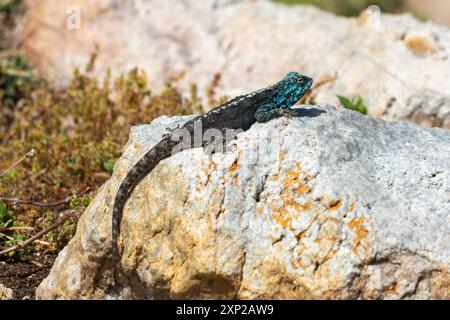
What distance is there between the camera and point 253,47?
11.9 m

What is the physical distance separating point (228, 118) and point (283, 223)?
149 centimetres

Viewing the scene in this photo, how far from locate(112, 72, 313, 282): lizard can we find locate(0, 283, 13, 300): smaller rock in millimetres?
1383

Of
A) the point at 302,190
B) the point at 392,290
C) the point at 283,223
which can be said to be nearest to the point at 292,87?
the point at 302,190

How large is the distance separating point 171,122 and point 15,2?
832 cm

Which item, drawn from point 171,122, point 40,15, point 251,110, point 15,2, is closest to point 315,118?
point 251,110

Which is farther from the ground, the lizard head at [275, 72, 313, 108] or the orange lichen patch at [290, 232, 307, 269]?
the lizard head at [275, 72, 313, 108]

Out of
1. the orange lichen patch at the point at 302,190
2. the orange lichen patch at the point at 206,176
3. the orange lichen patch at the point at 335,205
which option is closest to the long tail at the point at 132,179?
the orange lichen patch at the point at 206,176

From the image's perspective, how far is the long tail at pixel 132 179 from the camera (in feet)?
19.2

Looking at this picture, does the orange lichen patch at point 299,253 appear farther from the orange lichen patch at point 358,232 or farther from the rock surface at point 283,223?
the orange lichen patch at point 358,232

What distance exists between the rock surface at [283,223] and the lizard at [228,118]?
110mm

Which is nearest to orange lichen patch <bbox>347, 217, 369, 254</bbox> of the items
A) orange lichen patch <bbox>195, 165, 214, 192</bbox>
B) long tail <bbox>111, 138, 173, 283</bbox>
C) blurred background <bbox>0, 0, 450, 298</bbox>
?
orange lichen patch <bbox>195, 165, 214, 192</bbox>

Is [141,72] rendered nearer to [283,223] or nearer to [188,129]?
[188,129]

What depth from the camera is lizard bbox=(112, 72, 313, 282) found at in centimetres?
598

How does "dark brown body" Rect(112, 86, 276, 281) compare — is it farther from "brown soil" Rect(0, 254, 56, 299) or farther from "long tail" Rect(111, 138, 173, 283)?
"brown soil" Rect(0, 254, 56, 299)
